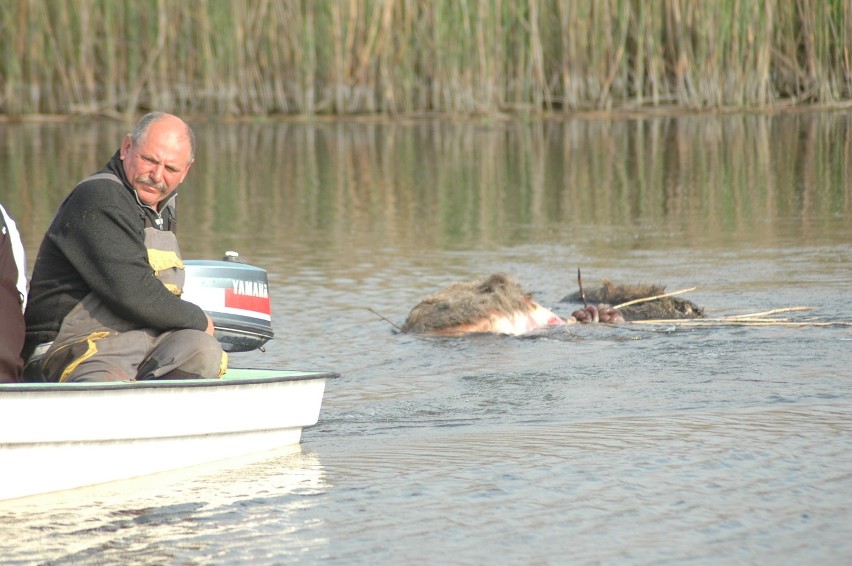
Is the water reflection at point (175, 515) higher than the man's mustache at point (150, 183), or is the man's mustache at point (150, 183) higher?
the man's mustache at point (150, 183)

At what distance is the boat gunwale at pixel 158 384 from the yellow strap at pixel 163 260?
0.51m

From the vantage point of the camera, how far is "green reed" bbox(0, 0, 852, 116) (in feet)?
65.7

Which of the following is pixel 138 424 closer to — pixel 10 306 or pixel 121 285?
pixel 121 285

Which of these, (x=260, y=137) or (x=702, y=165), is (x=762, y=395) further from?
(x=260, y=137)

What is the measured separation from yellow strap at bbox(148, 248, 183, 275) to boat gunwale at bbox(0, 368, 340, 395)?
20.2 inches

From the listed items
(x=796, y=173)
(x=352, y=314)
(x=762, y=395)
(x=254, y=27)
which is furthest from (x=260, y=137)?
(x=762, y=395)

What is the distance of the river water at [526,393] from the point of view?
4.77 meters

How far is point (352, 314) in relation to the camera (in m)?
8.94

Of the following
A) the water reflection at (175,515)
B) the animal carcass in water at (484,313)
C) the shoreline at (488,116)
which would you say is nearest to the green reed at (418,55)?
the shoreline at (488,116)

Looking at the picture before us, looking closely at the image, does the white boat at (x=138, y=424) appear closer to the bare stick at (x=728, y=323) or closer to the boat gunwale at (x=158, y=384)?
the boat gunwale at (x=158, y=384)

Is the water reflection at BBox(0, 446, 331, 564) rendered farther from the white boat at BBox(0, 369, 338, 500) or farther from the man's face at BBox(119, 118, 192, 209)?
the man's face at BBox(119, 118, 192, 209)

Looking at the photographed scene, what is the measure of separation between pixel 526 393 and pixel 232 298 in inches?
58.9

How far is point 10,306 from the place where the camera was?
5.44 metres

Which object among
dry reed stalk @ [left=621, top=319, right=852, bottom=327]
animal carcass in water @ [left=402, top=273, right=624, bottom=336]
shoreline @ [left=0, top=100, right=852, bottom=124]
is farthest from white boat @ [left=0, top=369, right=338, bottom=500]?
shoreline @ [left=0, top=100, right=852, bottom=124]
